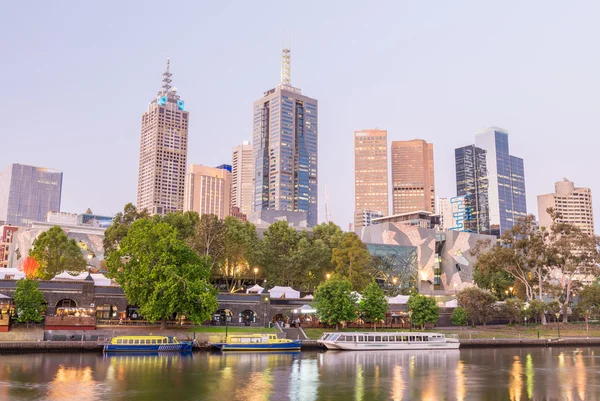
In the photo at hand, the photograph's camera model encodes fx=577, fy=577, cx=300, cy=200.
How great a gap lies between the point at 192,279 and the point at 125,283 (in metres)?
8.90

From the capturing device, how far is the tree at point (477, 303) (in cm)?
9781

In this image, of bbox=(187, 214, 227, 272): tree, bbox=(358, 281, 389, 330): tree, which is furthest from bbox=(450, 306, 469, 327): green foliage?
bbox=(187, 214, 227, 272): tree

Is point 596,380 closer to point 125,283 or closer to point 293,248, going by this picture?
point 125,283

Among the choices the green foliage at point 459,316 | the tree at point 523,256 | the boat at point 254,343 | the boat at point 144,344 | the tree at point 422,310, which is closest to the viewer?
the boat at point 144,344

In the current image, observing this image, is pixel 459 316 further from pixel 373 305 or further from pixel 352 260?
pixel 352 260

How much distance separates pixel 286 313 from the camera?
93500mm

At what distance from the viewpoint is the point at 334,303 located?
3374 inches

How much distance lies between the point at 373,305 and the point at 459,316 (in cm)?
1744

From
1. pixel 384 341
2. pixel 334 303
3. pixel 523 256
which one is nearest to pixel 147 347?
pixel 334 303

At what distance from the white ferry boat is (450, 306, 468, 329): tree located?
13903mm

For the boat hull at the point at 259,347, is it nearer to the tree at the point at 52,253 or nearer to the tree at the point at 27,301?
the tree at the point at 27,301

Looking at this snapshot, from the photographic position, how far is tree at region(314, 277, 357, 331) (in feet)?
281

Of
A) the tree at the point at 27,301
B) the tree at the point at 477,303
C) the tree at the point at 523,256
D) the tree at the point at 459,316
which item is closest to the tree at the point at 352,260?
the tree at the point at 459,316

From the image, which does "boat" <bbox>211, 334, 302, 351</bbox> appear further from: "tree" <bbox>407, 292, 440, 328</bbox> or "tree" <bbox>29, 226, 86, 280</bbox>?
"tree" <bbox>29, 226, 86, 280</bbox>
